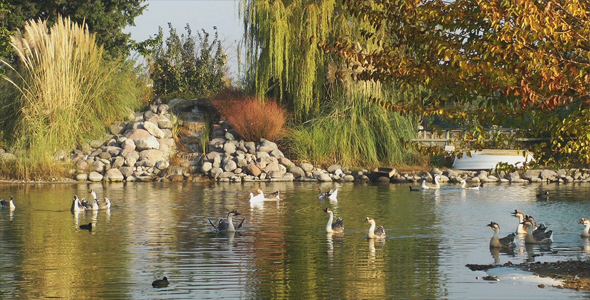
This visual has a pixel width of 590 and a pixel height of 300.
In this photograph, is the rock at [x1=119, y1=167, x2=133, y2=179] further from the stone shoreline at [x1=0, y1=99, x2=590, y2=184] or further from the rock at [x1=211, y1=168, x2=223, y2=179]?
the rock at [x1=211, y1=168, x2=223, y2=179]

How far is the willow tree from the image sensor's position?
35906mm

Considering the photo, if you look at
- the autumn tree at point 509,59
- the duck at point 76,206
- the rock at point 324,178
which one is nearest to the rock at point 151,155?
the rock at point 324,178

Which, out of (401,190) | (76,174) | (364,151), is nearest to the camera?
(401,190)

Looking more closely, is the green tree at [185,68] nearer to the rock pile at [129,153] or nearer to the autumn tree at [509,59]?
the rock pile at [129,153]

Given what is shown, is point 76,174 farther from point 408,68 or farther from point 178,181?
point 408,68

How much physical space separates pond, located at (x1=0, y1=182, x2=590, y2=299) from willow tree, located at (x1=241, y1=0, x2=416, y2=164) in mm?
8878

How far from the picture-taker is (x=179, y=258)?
14156mm

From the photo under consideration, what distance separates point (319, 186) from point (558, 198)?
9.24 metres

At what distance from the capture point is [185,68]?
4412 centimetres

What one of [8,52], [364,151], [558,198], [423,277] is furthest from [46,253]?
[8,52]

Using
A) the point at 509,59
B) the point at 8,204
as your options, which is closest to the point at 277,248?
the point at 509,59

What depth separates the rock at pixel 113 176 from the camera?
1324 inches

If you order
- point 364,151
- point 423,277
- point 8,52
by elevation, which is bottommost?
point 423,277

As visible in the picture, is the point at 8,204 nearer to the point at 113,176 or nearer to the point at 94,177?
the point at 94,177
